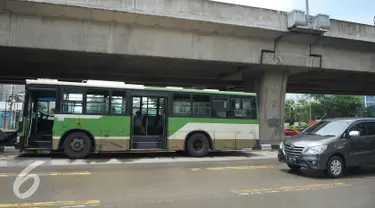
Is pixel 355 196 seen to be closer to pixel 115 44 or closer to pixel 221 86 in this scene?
pixel 115 44

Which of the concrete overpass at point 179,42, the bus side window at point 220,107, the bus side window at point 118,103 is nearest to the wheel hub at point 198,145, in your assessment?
the bus side window at point 220,107

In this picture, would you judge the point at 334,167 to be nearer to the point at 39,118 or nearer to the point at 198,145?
the point at 198,145

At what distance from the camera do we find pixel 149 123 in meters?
13.2

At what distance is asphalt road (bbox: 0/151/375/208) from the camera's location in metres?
5.93

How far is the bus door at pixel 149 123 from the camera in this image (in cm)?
1260

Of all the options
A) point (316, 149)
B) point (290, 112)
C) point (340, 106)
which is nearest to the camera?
point (316, 149)

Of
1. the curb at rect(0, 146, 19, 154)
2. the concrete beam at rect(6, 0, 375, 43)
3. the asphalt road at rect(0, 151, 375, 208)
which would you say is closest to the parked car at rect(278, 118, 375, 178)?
the asphalt road at rect(0, 151, 375, 208)

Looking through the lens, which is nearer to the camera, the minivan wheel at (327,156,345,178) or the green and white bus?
the minivan wheel at (327,156,345,178)

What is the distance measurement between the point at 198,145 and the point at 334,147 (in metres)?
5.97

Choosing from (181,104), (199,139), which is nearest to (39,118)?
(181,104)

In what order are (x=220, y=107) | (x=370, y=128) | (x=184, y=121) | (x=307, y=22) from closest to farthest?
(x=370, y=128)
(x=184, y=121)
(x=220, y=107)
(x=307, y=22)

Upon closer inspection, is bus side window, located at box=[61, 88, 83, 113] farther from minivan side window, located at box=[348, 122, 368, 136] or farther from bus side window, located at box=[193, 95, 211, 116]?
minivan side window, located at box=[348, 122, 368, 136]

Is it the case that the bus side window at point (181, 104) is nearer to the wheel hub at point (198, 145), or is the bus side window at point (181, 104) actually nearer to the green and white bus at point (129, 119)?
the green and white bus at point (129, 119)

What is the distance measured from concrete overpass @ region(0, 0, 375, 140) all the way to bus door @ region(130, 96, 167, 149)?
340 cm
